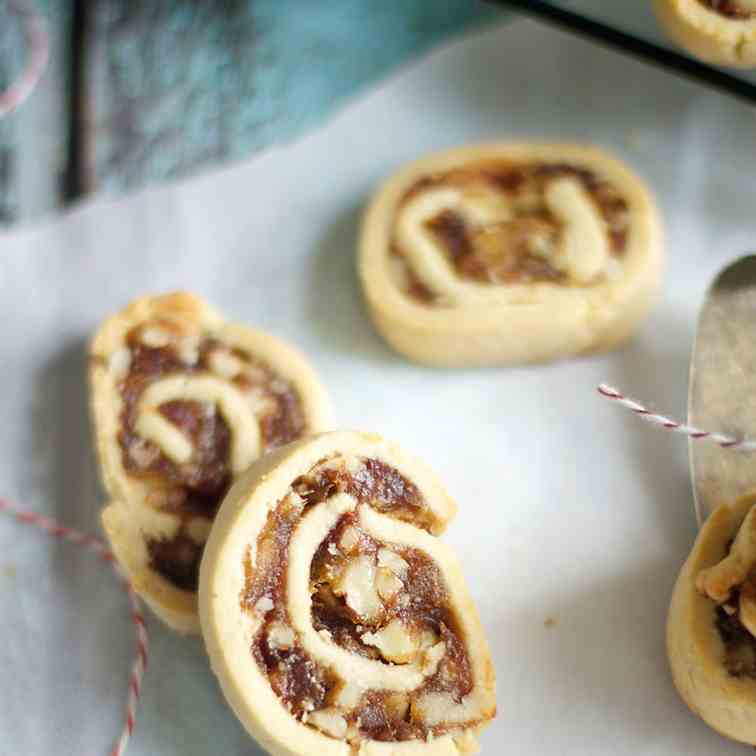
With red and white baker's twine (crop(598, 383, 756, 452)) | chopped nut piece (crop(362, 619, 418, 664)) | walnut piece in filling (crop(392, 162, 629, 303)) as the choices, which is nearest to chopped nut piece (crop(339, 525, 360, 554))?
chopped nut piece (crop(362, 619, 418, 664))

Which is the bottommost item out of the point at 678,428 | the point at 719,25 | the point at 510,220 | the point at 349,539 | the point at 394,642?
the point at 394,642

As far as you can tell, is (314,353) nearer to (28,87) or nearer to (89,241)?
(89,241)

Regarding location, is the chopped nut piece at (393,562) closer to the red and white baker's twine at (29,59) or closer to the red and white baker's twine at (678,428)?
the red and white baker's twine at (678,428)

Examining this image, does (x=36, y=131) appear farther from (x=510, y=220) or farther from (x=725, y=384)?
(x=725, y=384)

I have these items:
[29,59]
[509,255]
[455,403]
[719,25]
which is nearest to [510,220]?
[509,255]

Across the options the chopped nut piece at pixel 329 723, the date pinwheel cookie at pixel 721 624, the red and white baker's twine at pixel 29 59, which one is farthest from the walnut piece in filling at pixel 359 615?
the red and white baker's twine at pixel 29 59

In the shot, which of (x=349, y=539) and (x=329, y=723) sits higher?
(x=349, y=539)

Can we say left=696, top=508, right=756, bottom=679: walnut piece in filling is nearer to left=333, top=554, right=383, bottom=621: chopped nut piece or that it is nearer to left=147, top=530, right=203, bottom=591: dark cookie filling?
left=333, top=554, right=383, bottom=621: chopped nut piece
